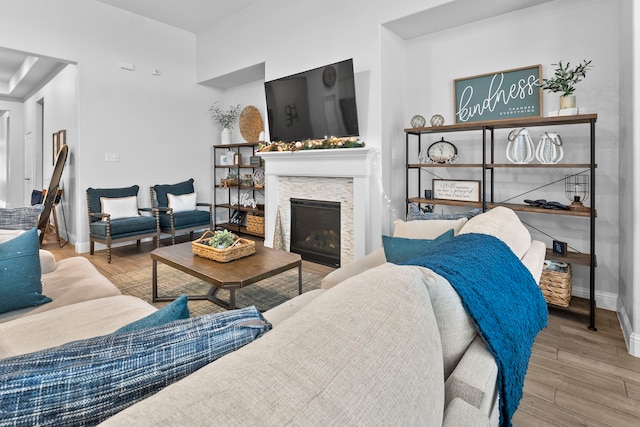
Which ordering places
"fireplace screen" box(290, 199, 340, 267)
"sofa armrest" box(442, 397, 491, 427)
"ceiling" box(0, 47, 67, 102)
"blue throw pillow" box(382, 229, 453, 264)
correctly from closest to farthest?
"sofa armrest" box(442, 397, 491, 427), "blue throw pillow" box(382, 229, 453, 264), "fireplace screen" box(290, 199, 340, 267), "ceiling" box(0, 47, 67, 102)

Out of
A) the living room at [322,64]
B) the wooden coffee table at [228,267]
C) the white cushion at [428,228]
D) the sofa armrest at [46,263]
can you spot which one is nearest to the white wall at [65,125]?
the living room at [322,64]

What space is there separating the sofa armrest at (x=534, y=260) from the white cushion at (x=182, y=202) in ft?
15.4

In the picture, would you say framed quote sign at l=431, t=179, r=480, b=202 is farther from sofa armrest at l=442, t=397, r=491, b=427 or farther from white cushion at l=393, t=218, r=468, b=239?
sofa armrest at l=442, t=397, r=491, b=427

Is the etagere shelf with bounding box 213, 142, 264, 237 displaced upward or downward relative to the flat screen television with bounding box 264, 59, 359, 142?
downward

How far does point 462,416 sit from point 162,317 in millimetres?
656

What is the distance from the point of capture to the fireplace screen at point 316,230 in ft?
13.6

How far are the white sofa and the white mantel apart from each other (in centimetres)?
280

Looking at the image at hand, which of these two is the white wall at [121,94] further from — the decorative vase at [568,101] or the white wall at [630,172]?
the white wall at [630,172]

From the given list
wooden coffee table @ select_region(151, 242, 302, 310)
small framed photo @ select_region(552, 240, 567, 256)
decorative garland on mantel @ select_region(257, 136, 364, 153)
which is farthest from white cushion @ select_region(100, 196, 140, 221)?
small framed photo @ select_region(552, 240, 567, 256)

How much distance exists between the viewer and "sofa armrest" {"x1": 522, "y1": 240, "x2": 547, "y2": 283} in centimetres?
154

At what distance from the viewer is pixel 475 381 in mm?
783

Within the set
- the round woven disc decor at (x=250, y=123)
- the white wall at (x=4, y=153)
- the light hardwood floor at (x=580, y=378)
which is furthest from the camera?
the white wall at (x=4, y=153)

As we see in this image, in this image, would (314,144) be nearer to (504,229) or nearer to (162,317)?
(504,229)

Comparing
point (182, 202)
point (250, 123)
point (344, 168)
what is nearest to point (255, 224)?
point (182, 202)
